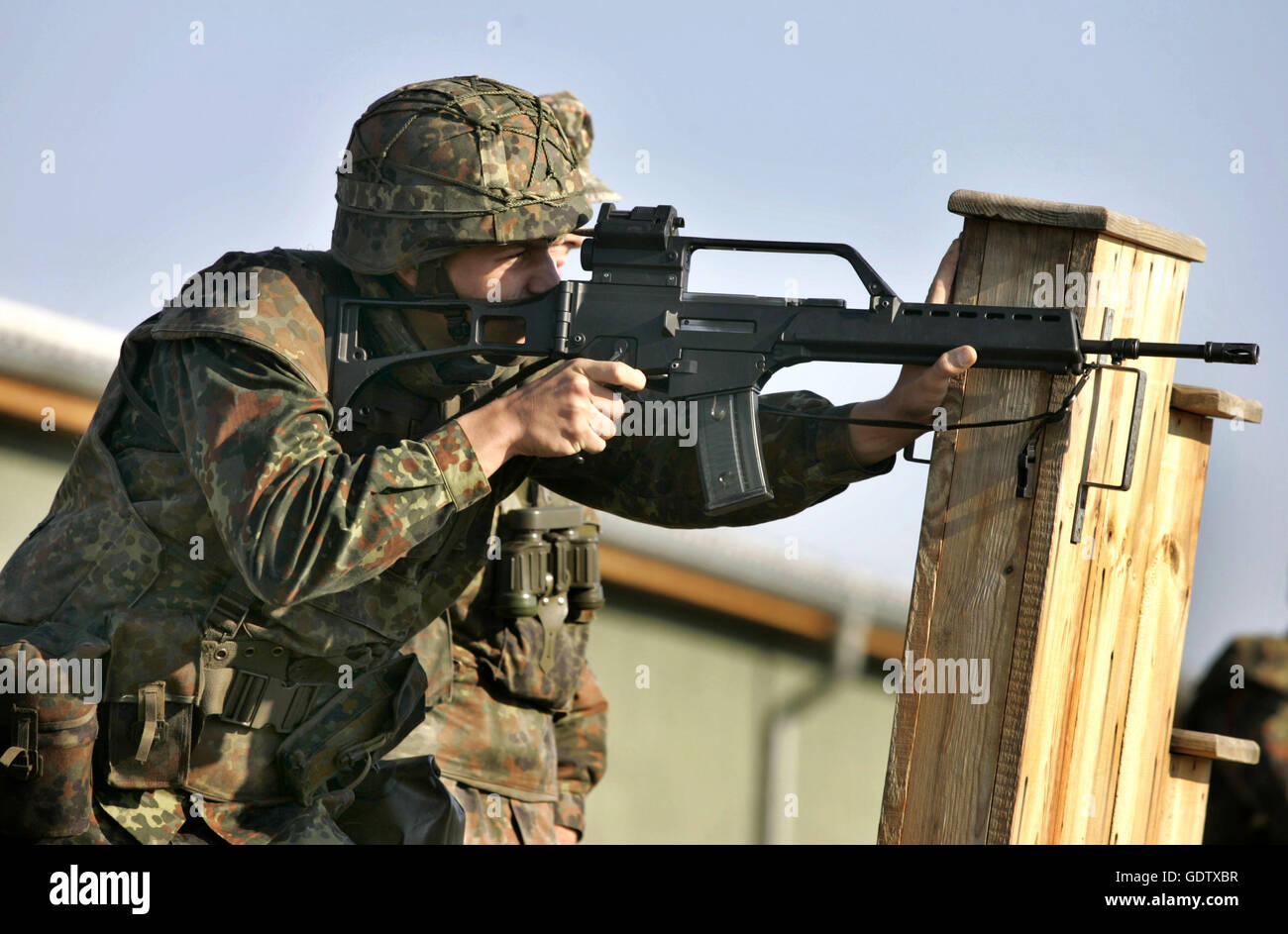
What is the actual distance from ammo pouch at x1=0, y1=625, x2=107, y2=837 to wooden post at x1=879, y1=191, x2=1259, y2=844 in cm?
201

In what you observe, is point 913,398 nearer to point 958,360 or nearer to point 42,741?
point 958,360

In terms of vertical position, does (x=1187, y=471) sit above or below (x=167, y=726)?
above

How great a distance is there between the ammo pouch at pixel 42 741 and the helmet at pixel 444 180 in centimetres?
130

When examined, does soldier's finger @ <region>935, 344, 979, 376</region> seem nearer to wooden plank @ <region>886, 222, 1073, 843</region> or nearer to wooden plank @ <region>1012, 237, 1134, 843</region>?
wooden plank @ <region>886, 222, 1073, 843</region>

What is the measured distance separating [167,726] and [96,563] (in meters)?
0.46

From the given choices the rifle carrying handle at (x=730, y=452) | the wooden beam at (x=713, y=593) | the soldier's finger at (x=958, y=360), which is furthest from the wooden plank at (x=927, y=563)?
the wooden beam at (x=713, y=593)

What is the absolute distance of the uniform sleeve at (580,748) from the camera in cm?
592

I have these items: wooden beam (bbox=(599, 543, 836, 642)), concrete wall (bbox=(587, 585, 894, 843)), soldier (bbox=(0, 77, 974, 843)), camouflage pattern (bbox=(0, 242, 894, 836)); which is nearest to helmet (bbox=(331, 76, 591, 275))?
soldier (bbox=(0, 77, 974, 843))

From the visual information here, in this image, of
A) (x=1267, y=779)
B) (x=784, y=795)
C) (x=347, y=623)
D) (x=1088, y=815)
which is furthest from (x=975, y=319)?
(x=784, y=795)

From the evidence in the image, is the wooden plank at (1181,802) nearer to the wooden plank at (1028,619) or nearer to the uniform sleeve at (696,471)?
the wooden plank at (1028,619)

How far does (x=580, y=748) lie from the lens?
19.5ft

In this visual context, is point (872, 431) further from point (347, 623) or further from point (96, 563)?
point (96, 563)
